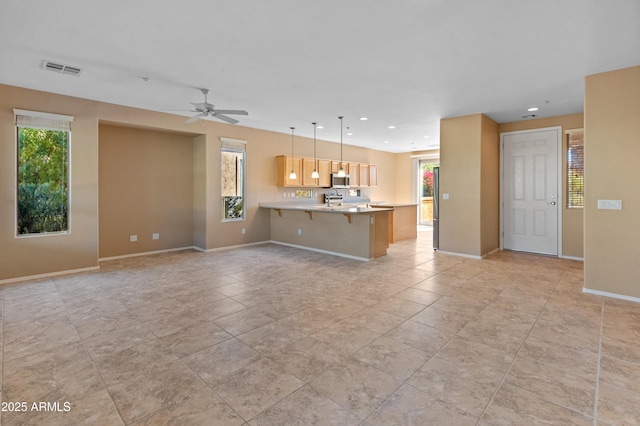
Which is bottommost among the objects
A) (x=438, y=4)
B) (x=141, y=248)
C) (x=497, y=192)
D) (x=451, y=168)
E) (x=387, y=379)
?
(x=387, y=379)

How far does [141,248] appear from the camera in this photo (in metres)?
6.21

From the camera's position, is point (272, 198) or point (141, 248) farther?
point (272, 198)

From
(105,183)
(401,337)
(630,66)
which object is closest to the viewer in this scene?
(401,337)

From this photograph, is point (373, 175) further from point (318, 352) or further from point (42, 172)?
point (318, 352)

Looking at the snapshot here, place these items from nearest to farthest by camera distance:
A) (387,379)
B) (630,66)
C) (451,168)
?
A: 1. (387,379)
2. (630,66)
3. (451,168)

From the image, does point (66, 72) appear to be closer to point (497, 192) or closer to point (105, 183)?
point (105, 183)

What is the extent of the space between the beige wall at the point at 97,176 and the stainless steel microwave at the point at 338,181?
76 cm

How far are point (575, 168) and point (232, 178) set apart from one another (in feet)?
21.7

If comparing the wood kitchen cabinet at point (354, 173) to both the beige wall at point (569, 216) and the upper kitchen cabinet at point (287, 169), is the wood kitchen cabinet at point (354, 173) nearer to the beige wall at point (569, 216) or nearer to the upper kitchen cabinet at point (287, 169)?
the upper kitchen cabinet at point (287, 169)

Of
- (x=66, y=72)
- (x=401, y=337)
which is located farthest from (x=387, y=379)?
(x=66, y=72)

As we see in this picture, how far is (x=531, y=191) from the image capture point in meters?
6.17

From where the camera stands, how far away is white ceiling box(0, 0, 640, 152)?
256 centimetres

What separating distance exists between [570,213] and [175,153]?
7.71 metres

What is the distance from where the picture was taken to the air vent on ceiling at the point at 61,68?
3.60 metres
